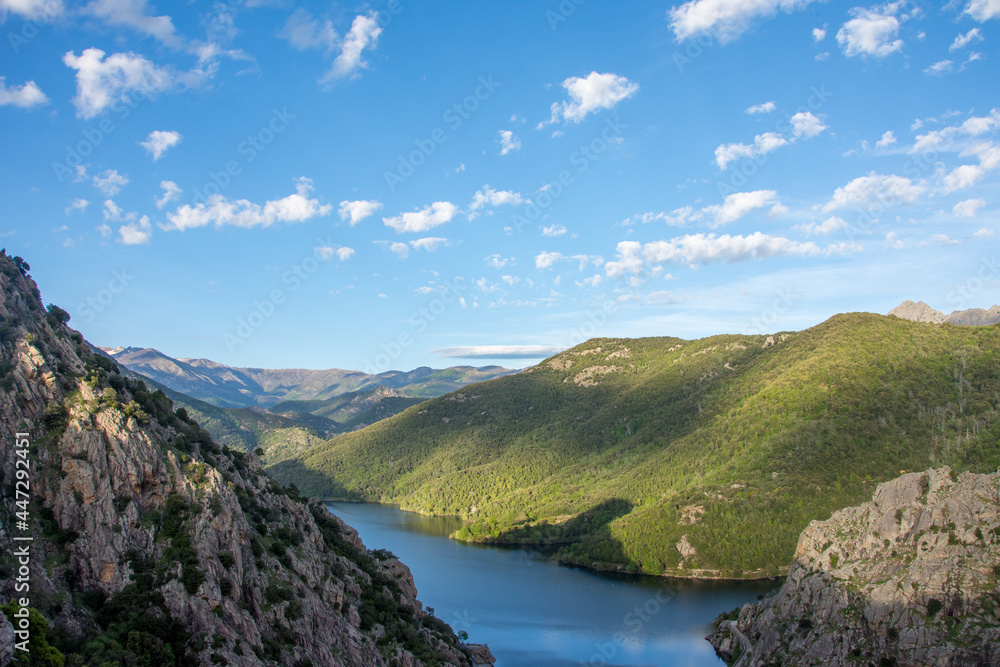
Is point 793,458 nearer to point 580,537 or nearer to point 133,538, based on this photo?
point 580,537

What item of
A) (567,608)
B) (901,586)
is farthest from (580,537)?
(901,586)

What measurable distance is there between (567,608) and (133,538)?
89999 mm

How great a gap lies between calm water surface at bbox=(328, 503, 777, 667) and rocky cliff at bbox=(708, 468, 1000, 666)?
19.9m

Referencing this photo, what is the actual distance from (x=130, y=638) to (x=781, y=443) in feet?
557

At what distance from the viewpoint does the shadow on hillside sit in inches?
5896

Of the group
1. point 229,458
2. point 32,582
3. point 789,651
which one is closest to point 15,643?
point 32,582

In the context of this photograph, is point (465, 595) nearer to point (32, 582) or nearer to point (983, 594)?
point (983, 594)

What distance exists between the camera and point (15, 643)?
2511cm

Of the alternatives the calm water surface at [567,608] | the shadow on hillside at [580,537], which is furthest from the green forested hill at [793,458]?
the calm water surface at [567,608]

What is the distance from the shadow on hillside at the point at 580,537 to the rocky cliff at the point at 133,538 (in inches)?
4099

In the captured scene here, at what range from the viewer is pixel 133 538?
126 feet

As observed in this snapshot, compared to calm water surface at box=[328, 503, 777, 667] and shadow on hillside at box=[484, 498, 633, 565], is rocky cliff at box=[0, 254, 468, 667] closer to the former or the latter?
calm water surface at box=[328, 503, 777, 667]

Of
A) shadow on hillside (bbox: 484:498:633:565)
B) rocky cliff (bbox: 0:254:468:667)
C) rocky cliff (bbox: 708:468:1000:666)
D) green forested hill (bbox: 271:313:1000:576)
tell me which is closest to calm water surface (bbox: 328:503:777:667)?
shadow on hillside (bbox: 484:498:633:565)

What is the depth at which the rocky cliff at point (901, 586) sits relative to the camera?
54.3m
